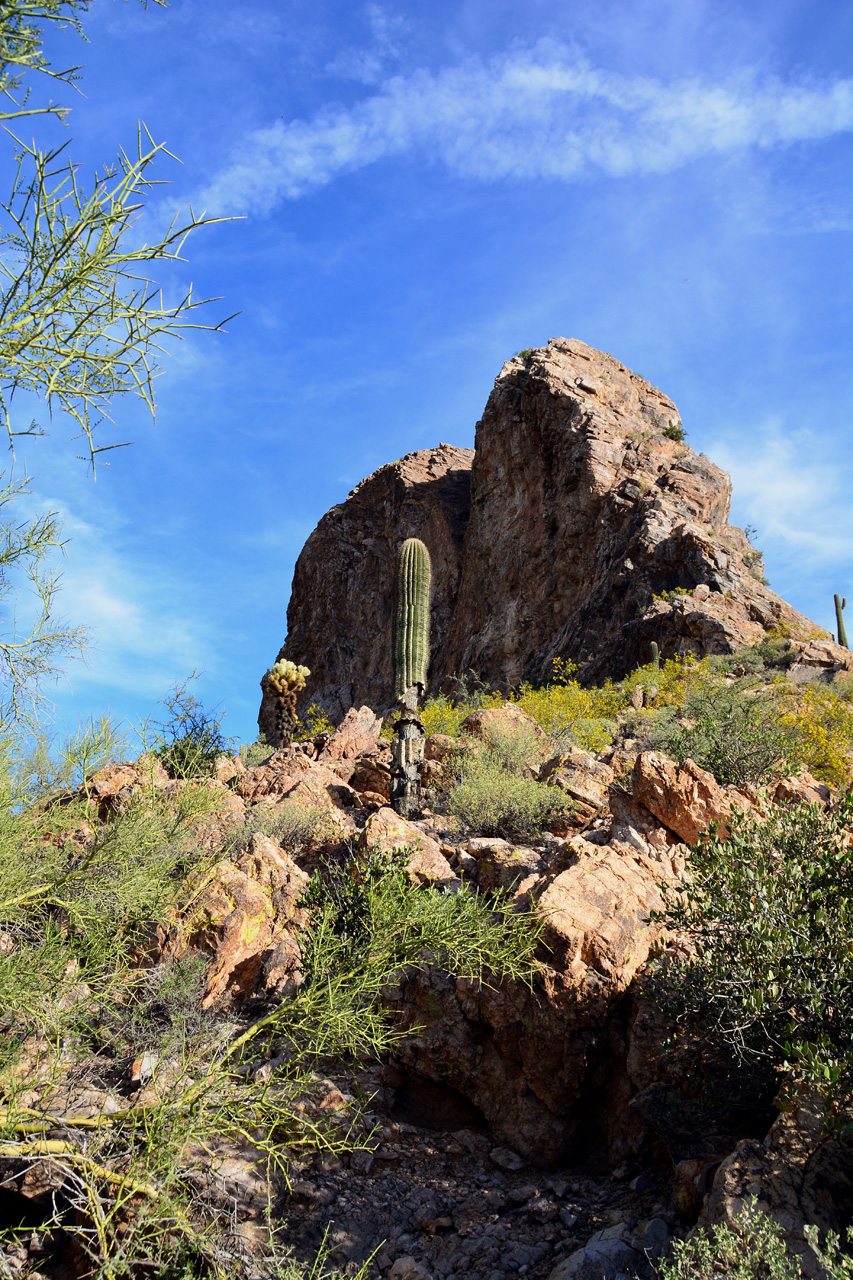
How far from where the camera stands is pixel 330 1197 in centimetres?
399

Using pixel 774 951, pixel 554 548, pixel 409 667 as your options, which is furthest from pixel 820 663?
pixel 554 548

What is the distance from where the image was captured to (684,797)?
5.52 m

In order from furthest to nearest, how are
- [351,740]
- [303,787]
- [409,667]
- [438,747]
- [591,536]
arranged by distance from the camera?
[591,536]
[409,667]
[351,740]
[438,747]
[303,787]

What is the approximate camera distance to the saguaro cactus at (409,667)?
26.7 feet

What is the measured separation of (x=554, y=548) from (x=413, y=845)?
20.4m

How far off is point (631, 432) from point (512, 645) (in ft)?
28.2

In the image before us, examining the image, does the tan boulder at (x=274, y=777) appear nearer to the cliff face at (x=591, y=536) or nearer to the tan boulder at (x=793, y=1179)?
the tan boulder at (x=793, y=1179)

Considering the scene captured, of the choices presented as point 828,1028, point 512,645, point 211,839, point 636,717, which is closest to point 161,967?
point 211,839

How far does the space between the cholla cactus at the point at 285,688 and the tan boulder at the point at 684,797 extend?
9.79 metres

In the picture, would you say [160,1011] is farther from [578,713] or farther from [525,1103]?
[578,713]

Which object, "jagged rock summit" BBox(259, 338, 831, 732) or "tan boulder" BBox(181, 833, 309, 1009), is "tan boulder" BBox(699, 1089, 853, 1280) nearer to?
"tan boulder" BBox(181, 833, 309, 1009)

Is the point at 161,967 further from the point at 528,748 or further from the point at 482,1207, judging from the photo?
the point at 528,748

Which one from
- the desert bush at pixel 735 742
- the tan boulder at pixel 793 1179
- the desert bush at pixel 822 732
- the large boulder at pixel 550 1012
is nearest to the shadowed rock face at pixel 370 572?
the desert bush at pixel 822 732

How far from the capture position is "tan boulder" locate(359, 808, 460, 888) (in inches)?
213
